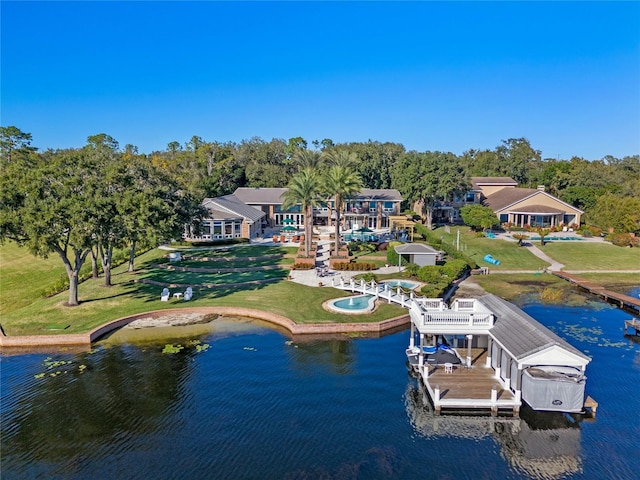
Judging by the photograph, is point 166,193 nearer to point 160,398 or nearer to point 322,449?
point 160,398

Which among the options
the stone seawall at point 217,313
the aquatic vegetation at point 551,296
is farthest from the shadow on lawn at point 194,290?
the aquatic vegetation at point 551,296

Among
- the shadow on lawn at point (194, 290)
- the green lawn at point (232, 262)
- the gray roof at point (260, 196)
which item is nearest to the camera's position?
the shadow on lawn at point (194, 290)

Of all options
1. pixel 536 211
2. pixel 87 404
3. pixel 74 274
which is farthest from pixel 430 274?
pixel 536 211

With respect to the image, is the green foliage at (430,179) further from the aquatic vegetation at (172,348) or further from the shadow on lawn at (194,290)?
the aquatic vegetation at (172,348)

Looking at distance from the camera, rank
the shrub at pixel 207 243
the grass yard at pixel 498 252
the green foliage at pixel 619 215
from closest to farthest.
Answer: the grass yard at pixel 498 252 → the shrub at pixel 207 243 → the green foliage at pixel 619 215

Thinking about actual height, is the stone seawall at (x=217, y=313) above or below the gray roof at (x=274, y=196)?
below

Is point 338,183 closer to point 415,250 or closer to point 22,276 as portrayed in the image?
point 415,250

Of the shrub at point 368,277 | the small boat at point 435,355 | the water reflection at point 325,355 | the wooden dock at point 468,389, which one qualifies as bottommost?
the water reflection at point 325,355

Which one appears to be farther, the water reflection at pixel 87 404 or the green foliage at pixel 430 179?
the green foliage at pixel 430 179

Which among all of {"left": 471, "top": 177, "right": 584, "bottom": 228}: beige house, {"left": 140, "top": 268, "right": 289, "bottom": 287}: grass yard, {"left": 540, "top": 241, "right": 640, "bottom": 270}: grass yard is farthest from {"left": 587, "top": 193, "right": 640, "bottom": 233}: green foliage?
{"left": 140, "top": 268, "right": 289, "bottom": 287}: grass yard

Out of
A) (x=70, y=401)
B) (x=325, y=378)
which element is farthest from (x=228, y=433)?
(x=70, y=401)
